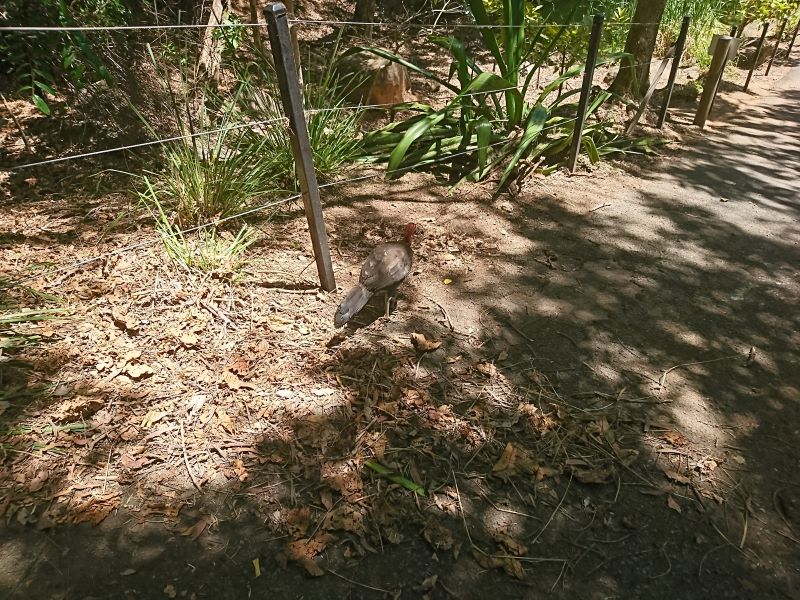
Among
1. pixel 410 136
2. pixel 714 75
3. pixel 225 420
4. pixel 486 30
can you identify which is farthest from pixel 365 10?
pixel 225 420

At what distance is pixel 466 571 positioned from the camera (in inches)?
63.4

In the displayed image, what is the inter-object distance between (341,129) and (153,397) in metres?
2.91

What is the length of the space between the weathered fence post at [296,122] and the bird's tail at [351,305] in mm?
365

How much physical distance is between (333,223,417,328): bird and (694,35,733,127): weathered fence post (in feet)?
15.1

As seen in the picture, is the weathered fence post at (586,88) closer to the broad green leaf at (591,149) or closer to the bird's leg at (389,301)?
the broad green leaf at (591,149)

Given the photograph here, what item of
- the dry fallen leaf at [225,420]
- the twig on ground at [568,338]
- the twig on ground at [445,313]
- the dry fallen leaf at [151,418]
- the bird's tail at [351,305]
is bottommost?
the twig on ground at [568,338]

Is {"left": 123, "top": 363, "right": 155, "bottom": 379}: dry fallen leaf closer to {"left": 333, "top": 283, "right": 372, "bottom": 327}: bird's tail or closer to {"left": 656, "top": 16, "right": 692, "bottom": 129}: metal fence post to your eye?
{"left": 333, "top": 283, "right": 372, "bottom": 327}: bird's tail

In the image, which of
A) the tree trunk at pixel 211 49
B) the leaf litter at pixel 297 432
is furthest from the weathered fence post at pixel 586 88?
the tree trunk at pixel 211 49

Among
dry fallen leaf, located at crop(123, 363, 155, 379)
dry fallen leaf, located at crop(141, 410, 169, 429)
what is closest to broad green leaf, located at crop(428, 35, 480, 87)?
dry fallen leaf, located at crop(123, 363, 155, 379)

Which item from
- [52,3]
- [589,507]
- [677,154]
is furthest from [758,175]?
[52,3]

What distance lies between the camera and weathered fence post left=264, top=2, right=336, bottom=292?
2115 mm

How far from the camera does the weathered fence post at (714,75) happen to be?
5.04 meters

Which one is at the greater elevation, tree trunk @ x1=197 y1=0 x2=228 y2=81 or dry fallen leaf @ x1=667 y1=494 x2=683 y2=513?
tree trunk @ x1=197 y1=0 x2=228 y2=81

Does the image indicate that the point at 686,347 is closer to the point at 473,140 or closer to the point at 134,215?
the point at 473,140
